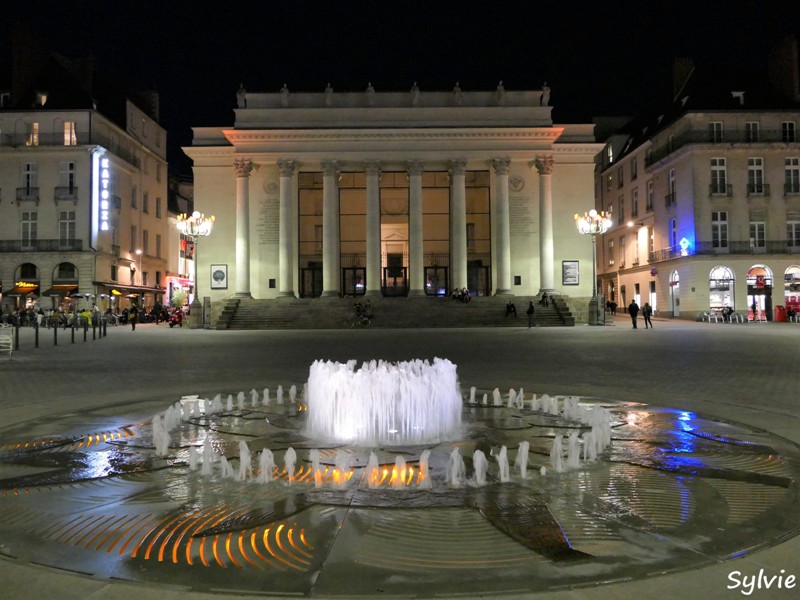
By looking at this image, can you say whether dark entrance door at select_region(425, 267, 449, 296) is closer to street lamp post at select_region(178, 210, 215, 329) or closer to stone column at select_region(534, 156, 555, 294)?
stone column at select_region(534, 156, 555, 294)

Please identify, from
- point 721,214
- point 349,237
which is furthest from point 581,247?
point 349,237

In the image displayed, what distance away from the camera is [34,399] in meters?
11.9

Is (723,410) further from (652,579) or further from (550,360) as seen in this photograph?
(550,360)

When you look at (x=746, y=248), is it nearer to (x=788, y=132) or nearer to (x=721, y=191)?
(x=721, y=191)

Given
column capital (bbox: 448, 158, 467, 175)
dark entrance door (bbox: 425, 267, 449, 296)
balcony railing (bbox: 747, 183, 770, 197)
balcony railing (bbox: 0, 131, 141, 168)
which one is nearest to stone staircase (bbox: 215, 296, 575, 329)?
dark entrance door (bbox: 425, 267, 449, 296)

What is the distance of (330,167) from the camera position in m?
50.7

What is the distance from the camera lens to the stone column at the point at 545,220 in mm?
50594

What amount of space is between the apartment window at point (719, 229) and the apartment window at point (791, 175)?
553 centimetres

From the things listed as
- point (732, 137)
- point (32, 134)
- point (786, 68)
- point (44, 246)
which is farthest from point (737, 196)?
point (32, 134)

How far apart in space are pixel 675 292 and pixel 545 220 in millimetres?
14769

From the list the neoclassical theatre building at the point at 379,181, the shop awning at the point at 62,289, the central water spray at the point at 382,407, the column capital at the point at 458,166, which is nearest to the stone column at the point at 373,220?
the neoclassical theatre building at the point at 379,181

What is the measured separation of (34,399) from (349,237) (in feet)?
157

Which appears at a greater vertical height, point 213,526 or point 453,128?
point 453,128

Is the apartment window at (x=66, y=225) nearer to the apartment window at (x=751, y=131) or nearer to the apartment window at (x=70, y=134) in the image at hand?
the apartment window at (x=70, y=134)
